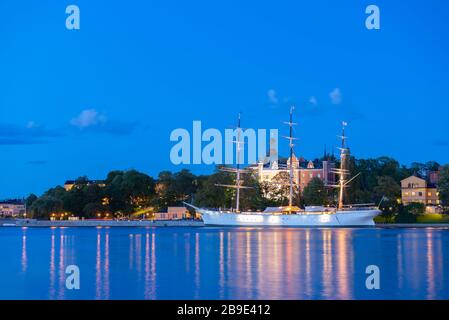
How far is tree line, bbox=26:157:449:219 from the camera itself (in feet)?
426

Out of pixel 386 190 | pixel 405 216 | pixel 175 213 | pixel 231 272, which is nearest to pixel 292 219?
pixel 386 190

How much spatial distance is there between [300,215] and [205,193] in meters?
20.5

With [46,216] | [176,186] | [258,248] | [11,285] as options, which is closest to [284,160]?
[176,186]

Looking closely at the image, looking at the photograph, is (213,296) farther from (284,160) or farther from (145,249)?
(284,160)

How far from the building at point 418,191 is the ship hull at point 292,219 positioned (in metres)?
20.0

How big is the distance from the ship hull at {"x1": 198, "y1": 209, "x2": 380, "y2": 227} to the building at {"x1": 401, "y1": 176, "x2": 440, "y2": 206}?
1996 cm

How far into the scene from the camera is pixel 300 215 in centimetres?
12475

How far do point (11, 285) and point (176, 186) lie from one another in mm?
119103

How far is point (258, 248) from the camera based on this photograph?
64.1 metres

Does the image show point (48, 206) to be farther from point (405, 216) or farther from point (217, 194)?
point (405, 216)

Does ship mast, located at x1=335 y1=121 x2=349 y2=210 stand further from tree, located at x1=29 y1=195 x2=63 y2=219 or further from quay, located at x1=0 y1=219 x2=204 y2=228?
tree, located at x1=29 y1=195 x2=63 y2=219

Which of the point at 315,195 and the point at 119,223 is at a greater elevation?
the point at 315,195

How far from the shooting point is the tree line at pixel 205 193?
12975 centimetres

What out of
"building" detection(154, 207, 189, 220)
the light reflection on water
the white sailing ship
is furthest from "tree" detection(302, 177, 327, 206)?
the light reflection on water
